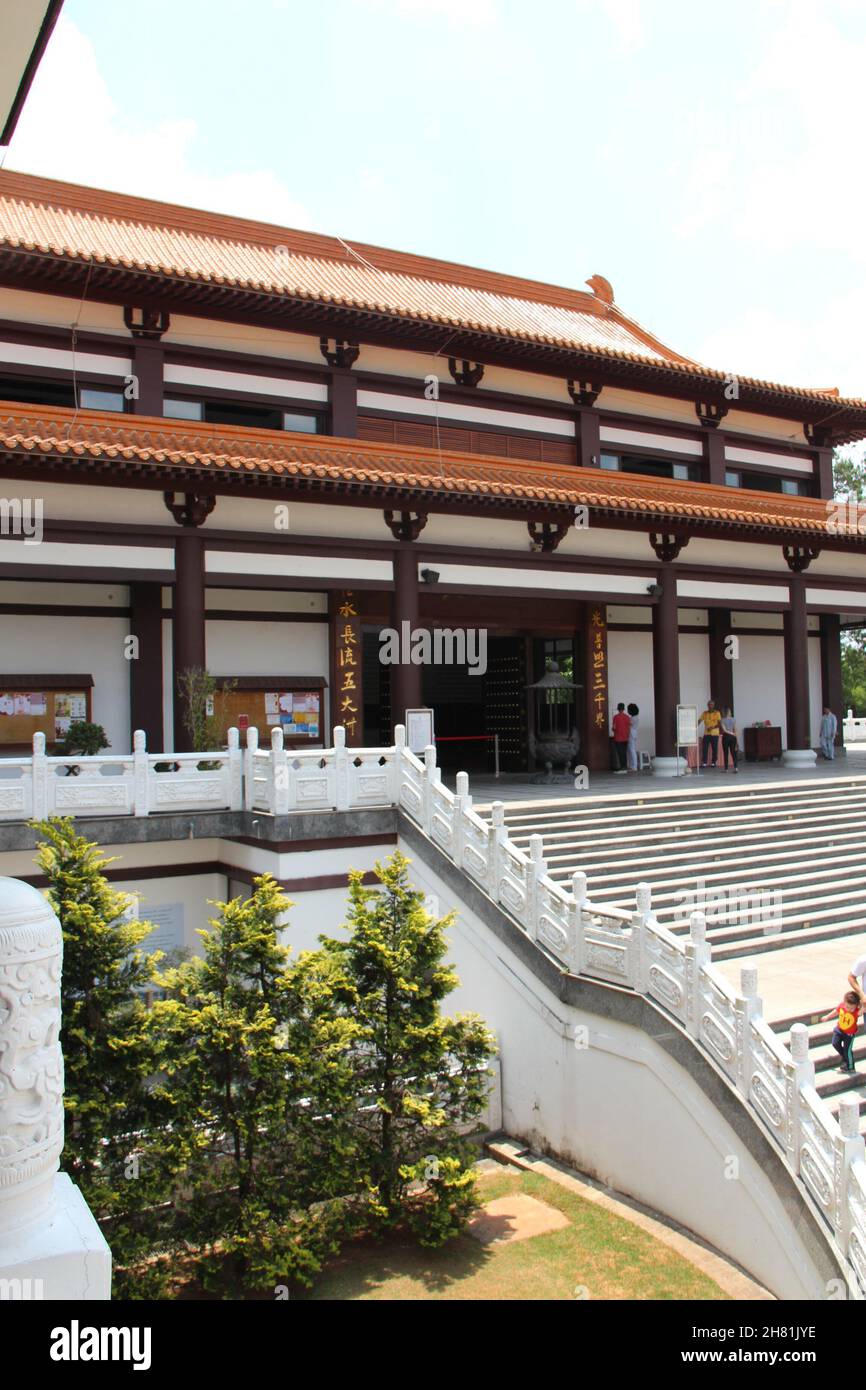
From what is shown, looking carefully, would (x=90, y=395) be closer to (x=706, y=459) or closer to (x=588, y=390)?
(x=588, y=390)

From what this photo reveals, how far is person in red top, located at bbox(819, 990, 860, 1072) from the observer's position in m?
7.48

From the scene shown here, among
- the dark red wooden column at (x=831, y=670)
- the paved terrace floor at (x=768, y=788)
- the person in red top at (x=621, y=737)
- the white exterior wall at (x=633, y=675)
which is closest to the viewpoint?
the paved terrace floor at (x=768, y=788)

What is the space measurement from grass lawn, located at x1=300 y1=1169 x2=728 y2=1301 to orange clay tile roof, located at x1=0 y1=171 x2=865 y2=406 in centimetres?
1156

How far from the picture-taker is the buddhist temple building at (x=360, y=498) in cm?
1284

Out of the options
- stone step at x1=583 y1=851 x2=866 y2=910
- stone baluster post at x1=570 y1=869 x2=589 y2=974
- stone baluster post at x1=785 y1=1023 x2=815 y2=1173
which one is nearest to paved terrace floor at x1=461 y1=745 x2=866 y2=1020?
stone step at x1=583 y1=851 x2=866 y2=910

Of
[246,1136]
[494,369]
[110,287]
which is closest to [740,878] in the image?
[246,1136]

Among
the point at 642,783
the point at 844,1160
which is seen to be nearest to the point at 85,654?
the point at 642,783

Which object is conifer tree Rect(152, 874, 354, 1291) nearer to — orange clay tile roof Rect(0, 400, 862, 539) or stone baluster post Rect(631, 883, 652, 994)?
stone baluster post Rect(631, 883, 652, 994)

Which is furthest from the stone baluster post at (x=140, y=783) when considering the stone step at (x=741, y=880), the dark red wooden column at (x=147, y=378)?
the dark red wooden column at (x=147, y=378)

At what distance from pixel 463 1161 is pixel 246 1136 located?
1.69m

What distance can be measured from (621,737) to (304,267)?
10.1 m

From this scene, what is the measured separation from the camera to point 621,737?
17.7 metres

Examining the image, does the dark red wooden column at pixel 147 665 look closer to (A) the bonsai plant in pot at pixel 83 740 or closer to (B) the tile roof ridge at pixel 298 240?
(A) the bonsai plant in pot at pixel 83 740

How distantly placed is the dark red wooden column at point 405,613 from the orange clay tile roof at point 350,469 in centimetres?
82
